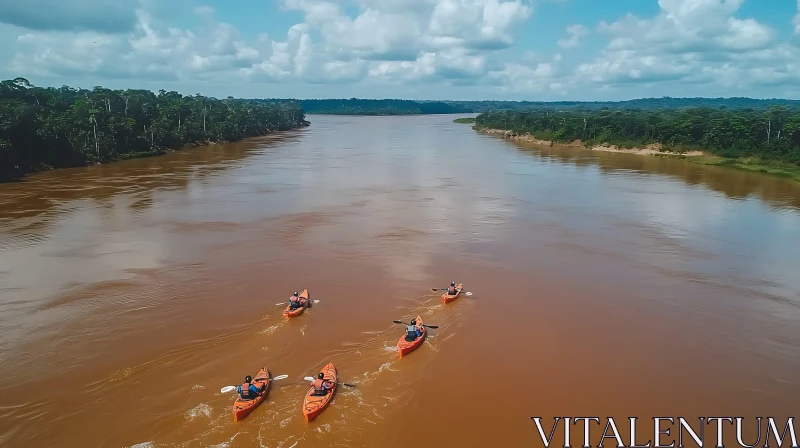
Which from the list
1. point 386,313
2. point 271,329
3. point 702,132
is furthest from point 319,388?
→ point 702,132

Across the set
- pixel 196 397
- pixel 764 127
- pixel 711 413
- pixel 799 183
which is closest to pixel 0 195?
pixel 196 397

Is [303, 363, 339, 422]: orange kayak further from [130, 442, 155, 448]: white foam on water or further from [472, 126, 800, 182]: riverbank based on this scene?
[472, 126, 800, 182]: riverbank

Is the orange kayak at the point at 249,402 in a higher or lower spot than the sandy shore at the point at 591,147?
lower

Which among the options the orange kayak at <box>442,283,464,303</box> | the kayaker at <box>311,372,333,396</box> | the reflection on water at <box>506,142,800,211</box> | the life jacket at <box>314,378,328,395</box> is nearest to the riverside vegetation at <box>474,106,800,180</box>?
the reflection on water at <box>506,142,800,211</box>

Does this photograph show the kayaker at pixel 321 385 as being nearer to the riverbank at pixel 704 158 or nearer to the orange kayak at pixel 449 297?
the orange kayak at pixel 449 297

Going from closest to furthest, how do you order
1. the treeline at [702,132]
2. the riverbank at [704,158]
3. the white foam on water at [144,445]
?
the white foam on water at [144,445], the riverbank at [704,158], the treeline at [702,132]

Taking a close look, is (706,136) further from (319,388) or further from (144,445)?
(144,445)

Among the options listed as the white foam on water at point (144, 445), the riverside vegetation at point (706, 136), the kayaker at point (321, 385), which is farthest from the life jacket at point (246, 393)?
the riverside vegetation at point (706, 136)
